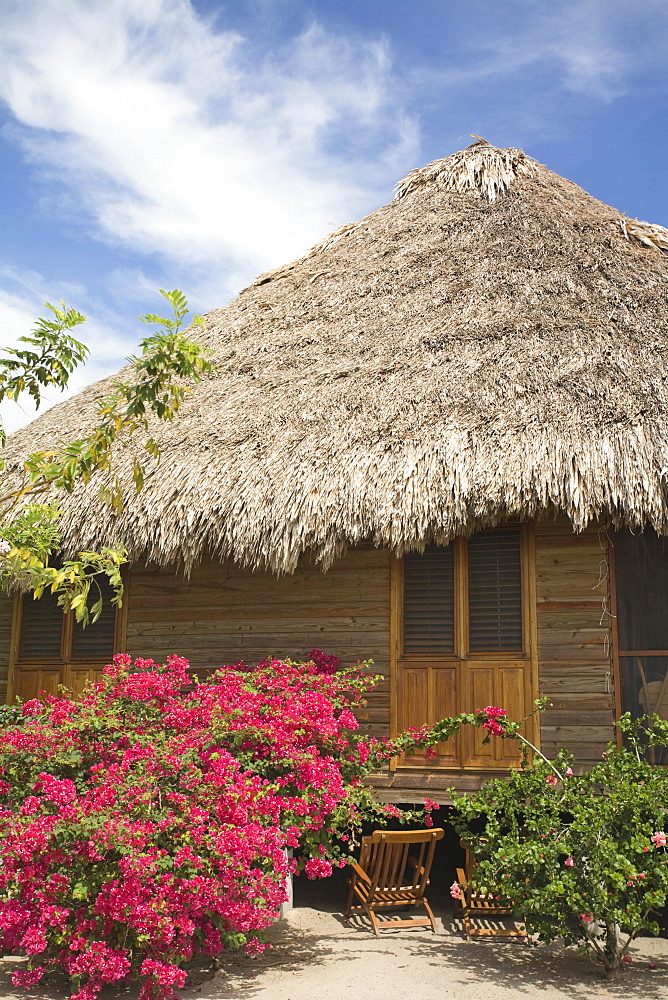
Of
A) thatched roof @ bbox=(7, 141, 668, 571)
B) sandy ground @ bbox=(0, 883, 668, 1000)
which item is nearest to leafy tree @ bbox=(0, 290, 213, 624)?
thatched roof @ bbox=(7, 141, 668, 571)

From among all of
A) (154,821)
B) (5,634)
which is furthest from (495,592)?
(5,634)

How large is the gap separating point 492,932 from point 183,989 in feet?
7.57

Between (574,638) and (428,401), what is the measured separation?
2.25 metres

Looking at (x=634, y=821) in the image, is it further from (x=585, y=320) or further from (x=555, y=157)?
(x=555, y=157)

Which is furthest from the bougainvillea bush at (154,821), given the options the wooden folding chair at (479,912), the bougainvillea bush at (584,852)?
the wooden folding chair at (479,912)

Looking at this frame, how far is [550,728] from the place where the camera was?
6.50 metres

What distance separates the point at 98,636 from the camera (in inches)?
323

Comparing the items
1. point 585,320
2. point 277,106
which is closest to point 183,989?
point 585,320

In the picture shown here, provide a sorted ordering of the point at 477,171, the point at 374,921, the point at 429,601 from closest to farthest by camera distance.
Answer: the point at 374,921
the point at 429,601
the point at 477,171

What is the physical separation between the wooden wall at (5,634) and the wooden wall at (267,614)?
4.94ft

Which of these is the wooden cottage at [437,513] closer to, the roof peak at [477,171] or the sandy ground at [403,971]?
the sandy ground at [403,971]

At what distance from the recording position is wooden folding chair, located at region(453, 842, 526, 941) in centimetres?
603

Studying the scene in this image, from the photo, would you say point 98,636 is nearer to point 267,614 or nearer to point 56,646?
point 56,646

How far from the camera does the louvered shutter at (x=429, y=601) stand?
6.91 metres
